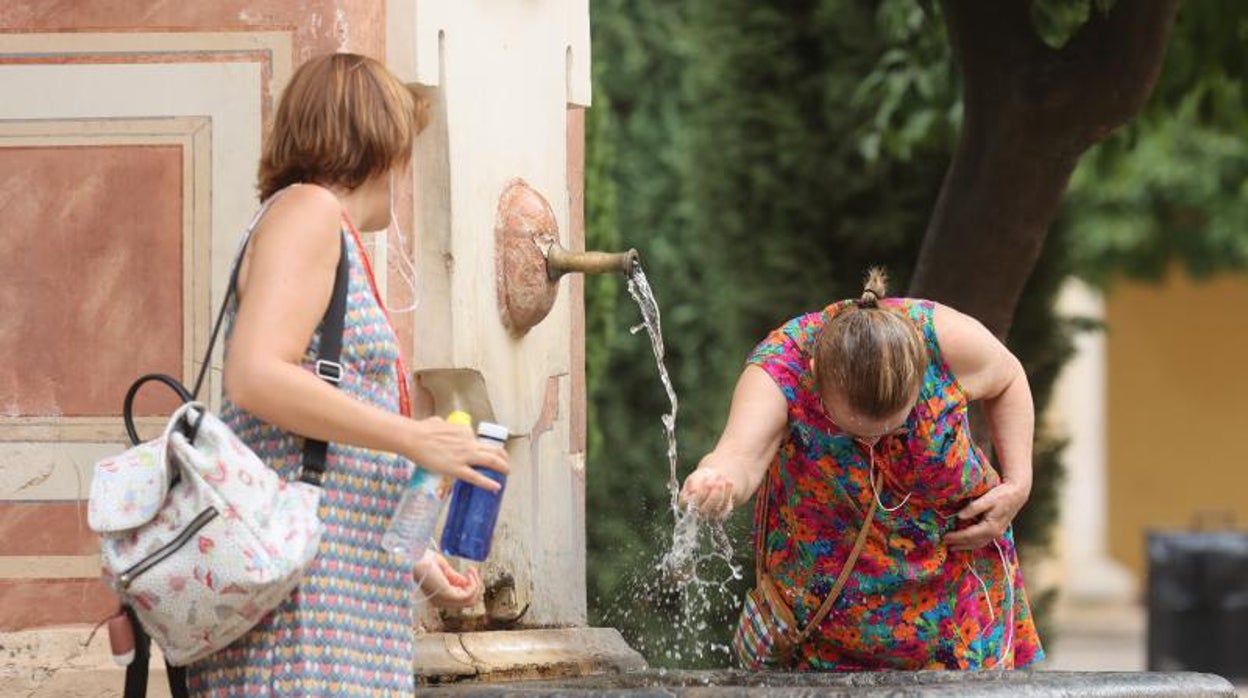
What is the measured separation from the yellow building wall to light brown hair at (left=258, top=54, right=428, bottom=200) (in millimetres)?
21069

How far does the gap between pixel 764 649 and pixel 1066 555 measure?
18.6m

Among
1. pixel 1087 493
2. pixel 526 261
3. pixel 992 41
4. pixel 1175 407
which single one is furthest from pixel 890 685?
pixel 1175 407

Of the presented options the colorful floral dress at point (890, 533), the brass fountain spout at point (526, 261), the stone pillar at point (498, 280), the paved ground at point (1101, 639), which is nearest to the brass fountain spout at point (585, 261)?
the brass fountain spout at point (526, 261)

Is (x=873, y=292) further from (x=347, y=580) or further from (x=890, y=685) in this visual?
(x=347, y=580)

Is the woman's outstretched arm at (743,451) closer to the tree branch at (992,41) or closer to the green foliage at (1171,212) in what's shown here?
the tree branch at (992,41)

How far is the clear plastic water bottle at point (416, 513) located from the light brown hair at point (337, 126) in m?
0.37

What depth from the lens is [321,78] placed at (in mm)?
3537

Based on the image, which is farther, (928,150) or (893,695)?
(928,150)

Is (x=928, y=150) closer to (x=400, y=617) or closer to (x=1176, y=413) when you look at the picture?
(x=400, y=617)

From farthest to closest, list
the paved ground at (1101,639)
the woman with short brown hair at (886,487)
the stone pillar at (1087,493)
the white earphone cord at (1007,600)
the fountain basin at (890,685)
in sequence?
1. the stone pillar at (1087,493)
2. the paved ground at (1101,639)
3. the white earphone cord at (1007,600)
4. the woman with short brown hair at (886,487)
5. the fountain basin at (890,685)

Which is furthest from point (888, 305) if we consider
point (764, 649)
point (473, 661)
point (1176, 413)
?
point (1176, 413)

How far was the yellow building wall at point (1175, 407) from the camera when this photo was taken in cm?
2452

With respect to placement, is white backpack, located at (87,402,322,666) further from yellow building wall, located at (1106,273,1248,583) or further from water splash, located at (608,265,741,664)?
yellow building wall, located at (1106,273,1248,583)

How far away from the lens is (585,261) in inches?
204
